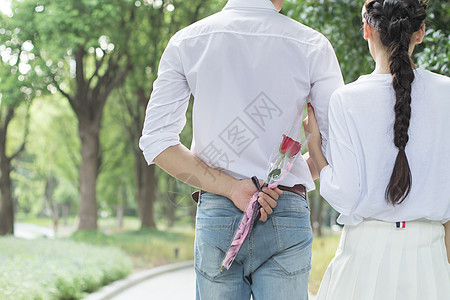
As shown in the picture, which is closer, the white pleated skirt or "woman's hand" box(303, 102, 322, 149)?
the white pleated skirt

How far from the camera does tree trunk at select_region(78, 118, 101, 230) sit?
61.4ft

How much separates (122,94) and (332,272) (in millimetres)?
21978

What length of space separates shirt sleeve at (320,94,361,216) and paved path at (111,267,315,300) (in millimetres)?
7945

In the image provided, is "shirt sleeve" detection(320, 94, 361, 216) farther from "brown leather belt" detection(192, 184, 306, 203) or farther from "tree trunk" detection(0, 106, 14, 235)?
"tree trunk" detection(0, 106, 14, 235)

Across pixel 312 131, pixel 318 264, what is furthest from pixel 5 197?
pixel 312 131

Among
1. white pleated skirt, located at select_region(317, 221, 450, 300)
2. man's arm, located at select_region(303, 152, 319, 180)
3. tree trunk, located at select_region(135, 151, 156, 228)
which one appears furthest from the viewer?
tree trunk, located at select_region(135, 151, 156, 228)

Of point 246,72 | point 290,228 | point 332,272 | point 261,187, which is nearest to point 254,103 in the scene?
point 246,72

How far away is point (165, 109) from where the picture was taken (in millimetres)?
2361

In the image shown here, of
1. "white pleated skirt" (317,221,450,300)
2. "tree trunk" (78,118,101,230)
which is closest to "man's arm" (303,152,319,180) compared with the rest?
"white pleated skirt" (317,221,450,300)

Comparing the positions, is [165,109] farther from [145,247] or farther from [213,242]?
[145,247]

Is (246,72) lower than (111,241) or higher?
higher

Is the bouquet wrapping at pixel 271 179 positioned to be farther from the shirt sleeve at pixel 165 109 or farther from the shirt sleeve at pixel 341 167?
the shirt sleeve at pixel 165 109

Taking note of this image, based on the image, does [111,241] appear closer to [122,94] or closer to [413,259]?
[122,94]

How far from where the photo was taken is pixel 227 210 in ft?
7.46
